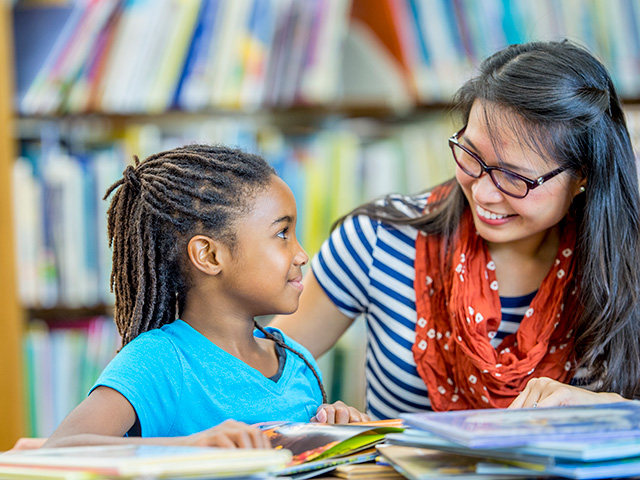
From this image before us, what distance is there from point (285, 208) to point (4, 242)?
1078mm

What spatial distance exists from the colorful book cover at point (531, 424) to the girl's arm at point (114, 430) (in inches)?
6.3

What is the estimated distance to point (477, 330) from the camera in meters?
1.17

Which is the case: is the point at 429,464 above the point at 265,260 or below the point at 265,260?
below

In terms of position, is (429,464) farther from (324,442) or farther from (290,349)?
(290,349)

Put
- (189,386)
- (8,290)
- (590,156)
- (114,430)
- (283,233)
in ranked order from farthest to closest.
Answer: (8,290) < (590,156) < (283,233) < (189,386) < (114,430)

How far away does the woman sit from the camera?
1062 millimetres

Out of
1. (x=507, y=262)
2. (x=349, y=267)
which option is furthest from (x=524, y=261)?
(x=349, y=267)

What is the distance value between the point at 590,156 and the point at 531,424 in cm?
59

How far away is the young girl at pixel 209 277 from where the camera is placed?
2.95 ft

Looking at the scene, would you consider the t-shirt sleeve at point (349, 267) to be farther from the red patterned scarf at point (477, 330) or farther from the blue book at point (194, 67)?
the blue book at point (194, 67)

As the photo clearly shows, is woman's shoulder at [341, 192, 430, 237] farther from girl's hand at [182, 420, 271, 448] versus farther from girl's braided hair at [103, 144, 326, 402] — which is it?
girl's hand at [182, 420, 271, 448]

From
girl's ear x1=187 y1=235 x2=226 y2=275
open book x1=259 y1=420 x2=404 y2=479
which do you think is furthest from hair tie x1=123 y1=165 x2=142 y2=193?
open book x1=259 y1=420 x2=404 y2=479

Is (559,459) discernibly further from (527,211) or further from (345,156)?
(345,156)

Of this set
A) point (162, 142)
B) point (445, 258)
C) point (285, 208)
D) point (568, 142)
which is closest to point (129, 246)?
point (285, 208)
